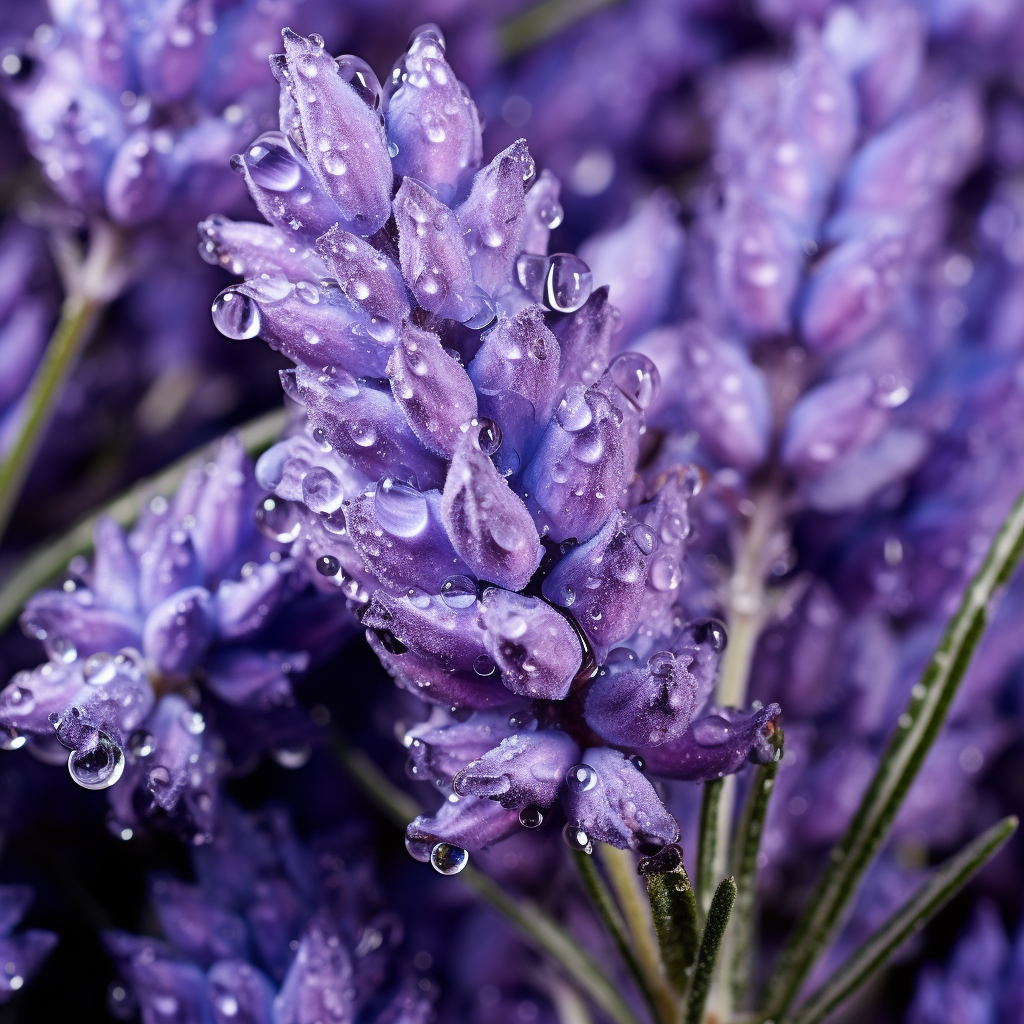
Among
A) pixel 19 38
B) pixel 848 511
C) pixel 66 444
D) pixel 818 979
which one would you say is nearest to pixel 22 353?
pixel 66 444

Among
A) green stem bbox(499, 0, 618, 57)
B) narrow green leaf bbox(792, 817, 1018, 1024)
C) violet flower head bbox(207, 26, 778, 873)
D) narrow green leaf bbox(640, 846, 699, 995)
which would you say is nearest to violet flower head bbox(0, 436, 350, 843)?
violet flower head bbox(207, 26, 778, 873)

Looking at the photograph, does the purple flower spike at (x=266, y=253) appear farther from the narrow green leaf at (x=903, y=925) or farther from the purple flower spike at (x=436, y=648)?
the narrow green leaf at (x=903, y=925)

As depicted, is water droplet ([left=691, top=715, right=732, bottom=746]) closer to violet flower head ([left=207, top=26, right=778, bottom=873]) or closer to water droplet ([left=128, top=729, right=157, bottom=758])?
violet flower head ([left=207, top=26, right=778, bottom=873])

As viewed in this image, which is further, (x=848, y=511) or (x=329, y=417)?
(x=848, y=511)

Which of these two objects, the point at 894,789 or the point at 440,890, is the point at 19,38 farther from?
the point at 894,789

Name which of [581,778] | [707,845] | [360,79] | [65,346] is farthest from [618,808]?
[65,346]

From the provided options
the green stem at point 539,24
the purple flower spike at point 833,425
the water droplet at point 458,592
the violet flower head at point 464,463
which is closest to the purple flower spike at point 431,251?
the violet flower head at point 464,463

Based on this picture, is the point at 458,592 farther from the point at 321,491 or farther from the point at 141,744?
the point at 141,744

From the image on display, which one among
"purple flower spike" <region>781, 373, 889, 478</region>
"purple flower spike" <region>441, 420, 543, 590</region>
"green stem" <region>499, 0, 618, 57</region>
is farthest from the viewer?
"green stem" <region>499, 0, 618, 57</region>
